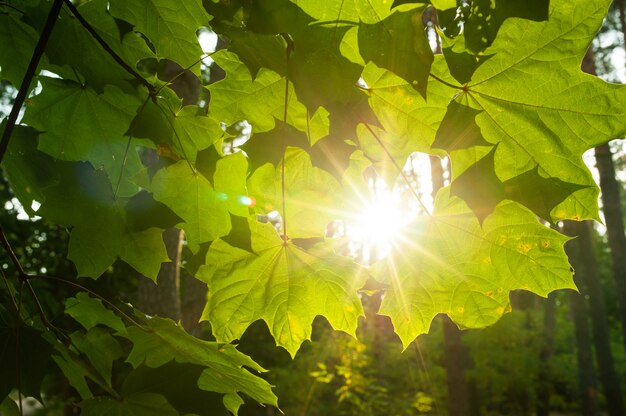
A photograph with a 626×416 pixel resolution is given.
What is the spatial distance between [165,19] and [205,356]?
0.83m

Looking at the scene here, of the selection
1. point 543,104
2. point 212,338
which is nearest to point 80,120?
point 543,104

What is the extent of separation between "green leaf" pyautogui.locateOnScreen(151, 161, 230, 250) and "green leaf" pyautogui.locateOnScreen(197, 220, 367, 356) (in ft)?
0.23

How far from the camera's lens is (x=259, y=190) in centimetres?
124

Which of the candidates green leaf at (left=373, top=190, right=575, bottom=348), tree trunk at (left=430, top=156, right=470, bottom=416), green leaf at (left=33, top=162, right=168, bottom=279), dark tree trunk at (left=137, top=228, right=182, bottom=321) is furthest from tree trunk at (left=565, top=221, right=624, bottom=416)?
green leaf at (left=33, top=162, right=168, bottom=279)

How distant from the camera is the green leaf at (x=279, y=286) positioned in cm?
131

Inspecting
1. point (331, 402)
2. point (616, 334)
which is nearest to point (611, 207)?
point (331, 402)

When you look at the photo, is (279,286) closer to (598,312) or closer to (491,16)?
(491,16)

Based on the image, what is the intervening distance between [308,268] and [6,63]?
97cm

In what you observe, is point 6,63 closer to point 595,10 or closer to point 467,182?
point 467,182

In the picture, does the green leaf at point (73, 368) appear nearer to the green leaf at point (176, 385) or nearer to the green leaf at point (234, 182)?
the green leaf at point (176, 385)

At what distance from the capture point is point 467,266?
1231mm

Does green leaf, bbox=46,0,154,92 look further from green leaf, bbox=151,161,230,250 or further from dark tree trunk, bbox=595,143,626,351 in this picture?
dark tree trunk, bbox=595,143,626,351

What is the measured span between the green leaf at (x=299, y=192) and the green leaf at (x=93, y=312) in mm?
561

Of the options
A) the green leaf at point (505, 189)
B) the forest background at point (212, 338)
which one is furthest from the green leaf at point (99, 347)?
the green leaf at point (505, 189)
